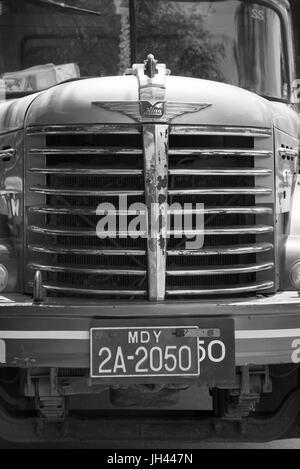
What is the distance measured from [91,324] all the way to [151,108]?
3.51ft

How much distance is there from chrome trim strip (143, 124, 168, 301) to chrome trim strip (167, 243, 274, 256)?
0.09 meters

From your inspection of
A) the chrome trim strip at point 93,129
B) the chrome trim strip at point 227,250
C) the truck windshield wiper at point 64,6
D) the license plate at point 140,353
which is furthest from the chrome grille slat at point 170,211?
the truck windshield wiper at point 64,6

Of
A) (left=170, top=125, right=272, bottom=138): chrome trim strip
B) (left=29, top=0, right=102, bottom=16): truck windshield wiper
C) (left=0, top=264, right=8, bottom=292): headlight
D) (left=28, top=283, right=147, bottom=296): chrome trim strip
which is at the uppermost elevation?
(left=29, top=0, right=102, bottom=16): truck windshield wiper

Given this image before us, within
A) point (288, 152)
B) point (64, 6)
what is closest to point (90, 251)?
point (288, 152)

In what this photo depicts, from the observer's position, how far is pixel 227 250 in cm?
425

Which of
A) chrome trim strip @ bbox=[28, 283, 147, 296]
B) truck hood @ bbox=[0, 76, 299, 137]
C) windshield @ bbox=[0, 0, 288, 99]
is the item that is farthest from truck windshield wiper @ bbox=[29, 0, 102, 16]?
chrome trim strip @ bbox=[28, 283, 147, 296]

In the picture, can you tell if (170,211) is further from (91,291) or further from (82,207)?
(91,291)

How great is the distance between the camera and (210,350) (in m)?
4.01

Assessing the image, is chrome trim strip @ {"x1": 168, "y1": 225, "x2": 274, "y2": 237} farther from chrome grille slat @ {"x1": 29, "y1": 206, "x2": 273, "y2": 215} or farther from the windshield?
the windshield

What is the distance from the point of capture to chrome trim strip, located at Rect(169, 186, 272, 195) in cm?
417
